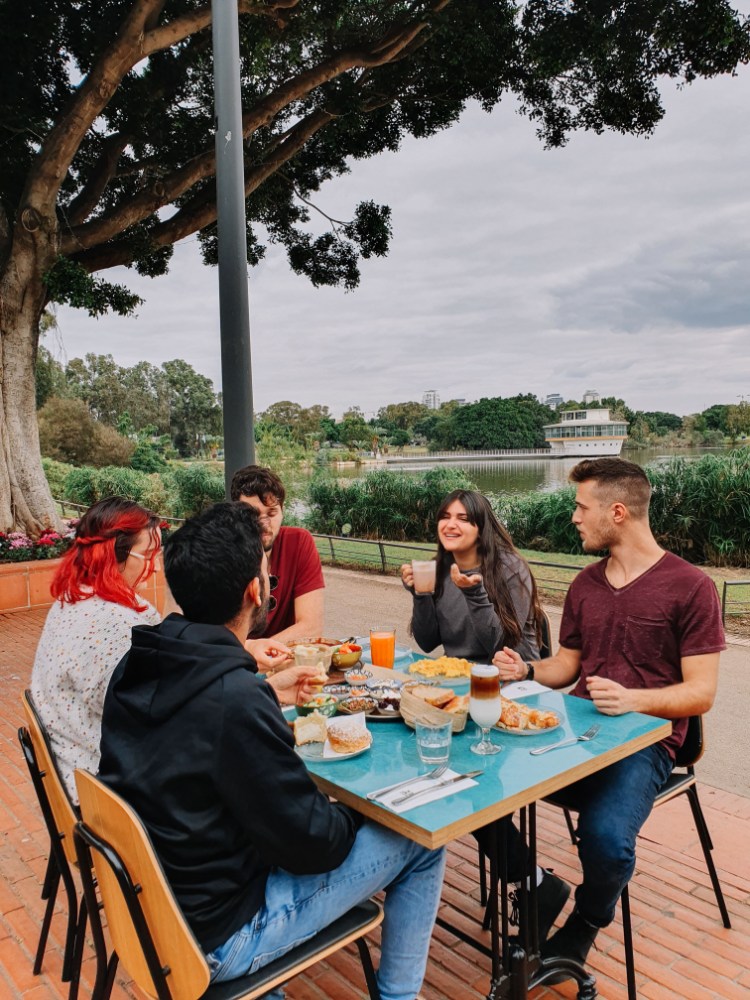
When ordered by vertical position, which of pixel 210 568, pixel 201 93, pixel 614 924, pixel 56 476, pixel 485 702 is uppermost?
pixel 201 93

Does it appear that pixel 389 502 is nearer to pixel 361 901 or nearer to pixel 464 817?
pixel 361 901

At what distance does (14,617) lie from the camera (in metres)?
7.39

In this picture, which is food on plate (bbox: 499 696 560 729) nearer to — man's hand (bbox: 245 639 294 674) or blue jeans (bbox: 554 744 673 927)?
blue jeans (bbox: 554 744 673 927)

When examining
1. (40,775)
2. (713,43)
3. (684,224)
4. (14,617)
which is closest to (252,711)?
(40,775)

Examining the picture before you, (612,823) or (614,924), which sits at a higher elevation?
(612,823)

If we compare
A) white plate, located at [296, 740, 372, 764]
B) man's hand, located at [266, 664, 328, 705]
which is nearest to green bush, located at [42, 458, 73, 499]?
man's hand, located at [266, 664, 328, 705]

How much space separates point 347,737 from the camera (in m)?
1.86

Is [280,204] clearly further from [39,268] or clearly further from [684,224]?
[684,224]

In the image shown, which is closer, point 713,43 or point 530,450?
point 713,43

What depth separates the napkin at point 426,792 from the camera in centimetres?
155

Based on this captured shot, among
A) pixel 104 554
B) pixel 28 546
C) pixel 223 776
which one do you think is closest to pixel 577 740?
pixel 223 776

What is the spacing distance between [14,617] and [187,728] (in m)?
7.00

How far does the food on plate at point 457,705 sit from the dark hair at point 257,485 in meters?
1.59

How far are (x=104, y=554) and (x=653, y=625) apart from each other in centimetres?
188
